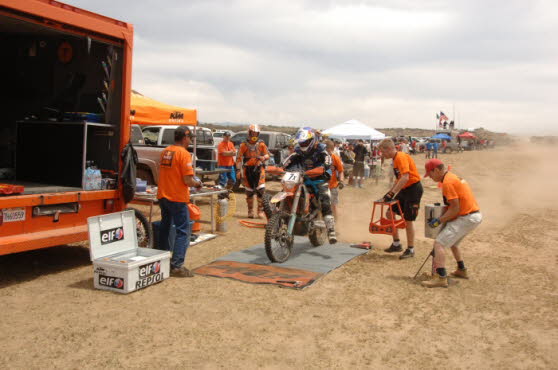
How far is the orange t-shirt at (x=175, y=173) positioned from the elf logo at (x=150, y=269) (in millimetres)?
816

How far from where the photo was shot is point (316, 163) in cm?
800

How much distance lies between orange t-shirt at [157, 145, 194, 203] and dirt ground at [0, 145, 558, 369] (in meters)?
1.08

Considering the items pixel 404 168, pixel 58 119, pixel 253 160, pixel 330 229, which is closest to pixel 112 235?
pixel 58 119

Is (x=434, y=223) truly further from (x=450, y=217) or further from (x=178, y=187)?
(x=178, y=187)

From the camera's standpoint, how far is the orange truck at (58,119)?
234 inches

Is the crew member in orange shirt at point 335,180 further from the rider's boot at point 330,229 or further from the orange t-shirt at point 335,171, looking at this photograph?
the rider's boot at point 330,229

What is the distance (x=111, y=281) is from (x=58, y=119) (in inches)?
112

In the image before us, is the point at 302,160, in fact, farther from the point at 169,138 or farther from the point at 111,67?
the point at 169,138

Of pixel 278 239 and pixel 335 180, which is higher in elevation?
pixel 335 180

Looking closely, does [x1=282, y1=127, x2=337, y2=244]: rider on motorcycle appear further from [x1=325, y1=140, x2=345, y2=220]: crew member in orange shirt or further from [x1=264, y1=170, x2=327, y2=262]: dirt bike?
[x1=325, y1=140, x2=345, y2=220]: crew member in orange shirt

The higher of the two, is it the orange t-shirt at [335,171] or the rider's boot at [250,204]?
the orange t-shirt at [335,171]

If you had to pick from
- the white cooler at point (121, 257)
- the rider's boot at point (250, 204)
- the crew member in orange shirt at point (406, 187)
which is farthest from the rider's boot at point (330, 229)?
the rider's boot at point (250, 204)

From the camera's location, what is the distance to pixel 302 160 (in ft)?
26.6

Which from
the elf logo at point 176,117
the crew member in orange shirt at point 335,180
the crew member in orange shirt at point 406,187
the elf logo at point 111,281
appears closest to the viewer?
the elf logo at point 111,281
